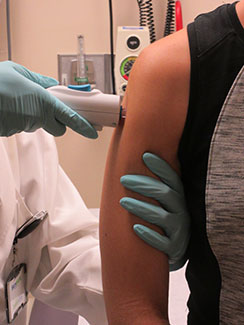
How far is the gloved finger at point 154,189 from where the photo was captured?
2.45ft

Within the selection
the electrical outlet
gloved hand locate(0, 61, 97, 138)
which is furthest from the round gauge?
gloved hand locate(0, 61, 97, 138)

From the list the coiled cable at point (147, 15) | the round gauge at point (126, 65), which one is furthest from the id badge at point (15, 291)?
the coiled cable at point (147, 15)

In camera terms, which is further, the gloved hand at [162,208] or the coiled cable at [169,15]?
the coiled cable at [169,15]

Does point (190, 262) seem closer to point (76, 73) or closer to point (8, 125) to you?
point (8, 125)

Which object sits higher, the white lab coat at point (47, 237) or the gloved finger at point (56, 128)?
the gloved finger at point (56, 128)

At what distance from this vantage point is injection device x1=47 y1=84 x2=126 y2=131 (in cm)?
73

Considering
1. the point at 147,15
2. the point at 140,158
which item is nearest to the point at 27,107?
the point at 140,158

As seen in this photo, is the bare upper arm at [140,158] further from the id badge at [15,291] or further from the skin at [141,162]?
the id badge at [15,291]

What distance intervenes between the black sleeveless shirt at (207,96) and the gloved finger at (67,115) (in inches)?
9.0

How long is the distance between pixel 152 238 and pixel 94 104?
0.32 meters

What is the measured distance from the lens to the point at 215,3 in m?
1.97

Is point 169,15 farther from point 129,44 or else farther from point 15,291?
point 15,291

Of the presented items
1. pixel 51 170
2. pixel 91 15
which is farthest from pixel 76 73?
pixel 51 170

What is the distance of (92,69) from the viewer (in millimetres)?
1966
